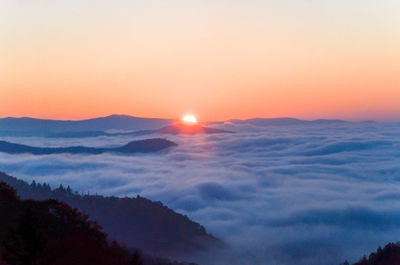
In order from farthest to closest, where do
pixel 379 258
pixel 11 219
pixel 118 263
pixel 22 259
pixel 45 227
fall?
pixel 379 258 → pixel 11 219 → pixel 45 227 → pixel 118 263 → pixel 22 259

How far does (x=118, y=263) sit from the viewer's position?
26.1m

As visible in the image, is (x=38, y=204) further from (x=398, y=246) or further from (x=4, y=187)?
(x=398, y=246)

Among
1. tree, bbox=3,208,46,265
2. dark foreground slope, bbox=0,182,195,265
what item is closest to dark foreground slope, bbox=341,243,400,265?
dark foreground slope, bbox=0,182,195,265

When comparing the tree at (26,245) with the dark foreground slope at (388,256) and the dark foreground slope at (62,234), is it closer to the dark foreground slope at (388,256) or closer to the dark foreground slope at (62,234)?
the dark foreground slope at (62,234)

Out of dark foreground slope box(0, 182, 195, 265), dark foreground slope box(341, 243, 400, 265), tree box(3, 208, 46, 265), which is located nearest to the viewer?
tree box(3, 208, 46, 265)

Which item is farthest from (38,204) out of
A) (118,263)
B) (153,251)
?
(153,251)

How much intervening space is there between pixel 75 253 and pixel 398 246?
63.2 m

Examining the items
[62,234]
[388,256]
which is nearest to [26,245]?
[62,234]

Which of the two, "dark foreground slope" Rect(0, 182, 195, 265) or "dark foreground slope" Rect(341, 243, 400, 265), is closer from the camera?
"dark foreground slope" Rect(0, 182, 195, 265)

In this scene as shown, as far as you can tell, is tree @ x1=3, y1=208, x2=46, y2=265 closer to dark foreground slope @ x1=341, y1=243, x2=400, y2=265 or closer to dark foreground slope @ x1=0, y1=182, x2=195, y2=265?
dark foreground slope @ x1=0, y1=182, x2=195, y2=265

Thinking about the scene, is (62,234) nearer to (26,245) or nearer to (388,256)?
(26,245)

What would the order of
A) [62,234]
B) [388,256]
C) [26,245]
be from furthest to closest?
1. [388,256]
2. [62,234]
3. [26,245]

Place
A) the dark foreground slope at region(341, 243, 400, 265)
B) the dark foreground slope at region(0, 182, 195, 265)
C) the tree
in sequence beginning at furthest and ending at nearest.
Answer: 1. the dark foreground slope at region(341, 243, 400, 265)
2. the dark foreground slope at region(0, 182, 195, 265)
3. the tree

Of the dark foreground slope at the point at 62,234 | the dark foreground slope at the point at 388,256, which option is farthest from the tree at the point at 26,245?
the dark foreground slope at the point at 388,256
